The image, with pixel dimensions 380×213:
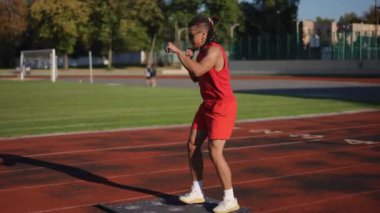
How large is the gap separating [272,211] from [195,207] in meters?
0.81

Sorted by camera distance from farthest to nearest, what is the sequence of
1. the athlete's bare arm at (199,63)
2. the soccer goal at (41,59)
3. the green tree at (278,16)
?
the green tree at (278,16), the soccer goal at (41,59), the athlete's bare arm at (199,63)

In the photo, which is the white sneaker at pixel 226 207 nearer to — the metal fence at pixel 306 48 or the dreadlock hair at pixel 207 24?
the dreadlock hair at pixel 207 24

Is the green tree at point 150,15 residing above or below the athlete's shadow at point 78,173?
above

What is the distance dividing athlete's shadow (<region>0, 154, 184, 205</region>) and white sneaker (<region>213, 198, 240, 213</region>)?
0.62m

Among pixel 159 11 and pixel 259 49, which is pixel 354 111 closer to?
pixel 259 49

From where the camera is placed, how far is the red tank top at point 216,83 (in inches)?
203

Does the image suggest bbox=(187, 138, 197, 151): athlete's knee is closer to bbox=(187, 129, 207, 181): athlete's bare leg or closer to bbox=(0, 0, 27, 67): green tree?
bbox=(187, 129, 207, 181): athlete's bare leg

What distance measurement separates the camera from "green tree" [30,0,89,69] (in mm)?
68812

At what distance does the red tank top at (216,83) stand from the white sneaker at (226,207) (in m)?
1.03

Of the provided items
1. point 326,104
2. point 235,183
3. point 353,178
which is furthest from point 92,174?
point 326,104

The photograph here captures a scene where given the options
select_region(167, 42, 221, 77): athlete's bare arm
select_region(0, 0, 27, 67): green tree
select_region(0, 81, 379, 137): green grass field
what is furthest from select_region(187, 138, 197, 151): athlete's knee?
select_region(0, 0, 27, 67): green tree

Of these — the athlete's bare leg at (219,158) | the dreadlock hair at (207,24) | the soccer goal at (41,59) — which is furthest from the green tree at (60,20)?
the athlete's bare leg at (219,158)

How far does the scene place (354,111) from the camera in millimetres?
16250

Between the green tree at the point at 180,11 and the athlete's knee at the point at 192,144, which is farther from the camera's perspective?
the green tree at the point at 180,11
